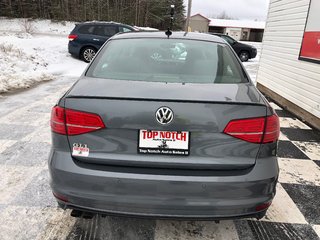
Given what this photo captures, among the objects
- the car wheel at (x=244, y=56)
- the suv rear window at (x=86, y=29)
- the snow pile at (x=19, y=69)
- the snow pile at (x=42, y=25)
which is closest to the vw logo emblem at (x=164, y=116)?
the snow pile at (x=19, y=69)

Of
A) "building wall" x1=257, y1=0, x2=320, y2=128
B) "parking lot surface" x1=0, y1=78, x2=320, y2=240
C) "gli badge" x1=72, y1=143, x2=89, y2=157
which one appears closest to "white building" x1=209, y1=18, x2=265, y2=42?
"building wall" x1=257, y1=0, x2=320, y2=128

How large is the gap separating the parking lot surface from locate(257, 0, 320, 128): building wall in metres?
1.46

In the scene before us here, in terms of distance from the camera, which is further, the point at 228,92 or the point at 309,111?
the point at 309,111

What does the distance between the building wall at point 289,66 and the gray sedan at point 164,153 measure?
383cm

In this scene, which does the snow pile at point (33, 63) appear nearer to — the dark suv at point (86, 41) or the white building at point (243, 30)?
the dark suv at point (86, 41)

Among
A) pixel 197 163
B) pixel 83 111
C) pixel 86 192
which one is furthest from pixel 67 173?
pixel 197 163

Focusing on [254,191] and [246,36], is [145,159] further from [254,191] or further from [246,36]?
[246,36]

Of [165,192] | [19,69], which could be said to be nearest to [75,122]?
[165,192]

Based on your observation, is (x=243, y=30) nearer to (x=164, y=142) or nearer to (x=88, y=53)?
(x=88, y=53)

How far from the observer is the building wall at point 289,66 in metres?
5.50

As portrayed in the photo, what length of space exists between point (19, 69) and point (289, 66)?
24.0 ft

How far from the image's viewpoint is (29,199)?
2.81 m

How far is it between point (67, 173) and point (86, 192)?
0.55 feet

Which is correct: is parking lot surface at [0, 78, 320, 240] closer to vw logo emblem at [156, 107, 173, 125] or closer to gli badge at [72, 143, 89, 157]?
gli badge at [72, 143, 89, 157]
